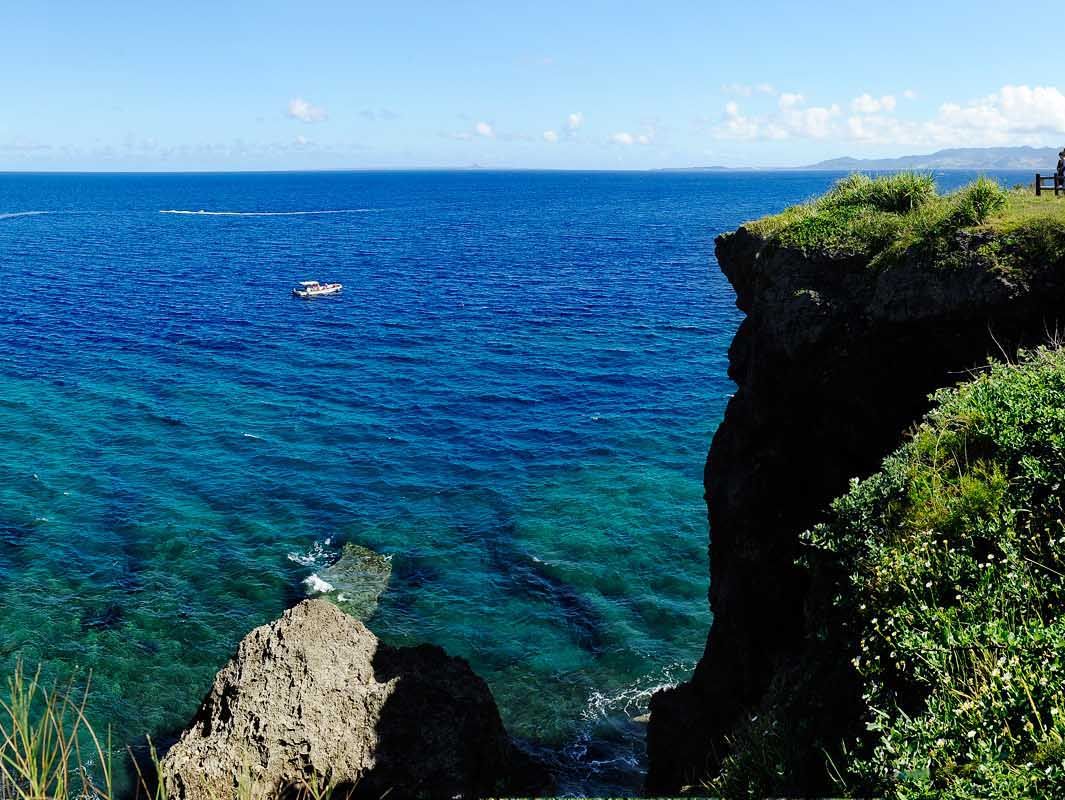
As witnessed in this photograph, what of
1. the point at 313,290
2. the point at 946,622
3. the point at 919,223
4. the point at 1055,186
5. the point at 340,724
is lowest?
the point at 340,724

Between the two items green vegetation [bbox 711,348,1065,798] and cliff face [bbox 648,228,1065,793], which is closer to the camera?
green vegetation [bbox 711,348,1065,798]

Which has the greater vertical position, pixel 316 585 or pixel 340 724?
pixel 340 724

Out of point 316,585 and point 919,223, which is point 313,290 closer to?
point 316,585

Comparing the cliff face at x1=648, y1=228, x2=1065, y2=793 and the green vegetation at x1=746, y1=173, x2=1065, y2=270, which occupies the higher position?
the green vegetation at x1=746, y1=173, x2=1065, y2=270

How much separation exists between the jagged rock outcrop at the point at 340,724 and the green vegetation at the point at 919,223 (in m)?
15.3

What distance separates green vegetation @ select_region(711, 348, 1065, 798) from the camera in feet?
28.5

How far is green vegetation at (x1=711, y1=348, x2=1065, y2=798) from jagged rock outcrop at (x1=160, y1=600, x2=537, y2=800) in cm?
961

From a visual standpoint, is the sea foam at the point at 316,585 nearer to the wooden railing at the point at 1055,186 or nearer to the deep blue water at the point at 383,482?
the deep blue water at the point at 383,482

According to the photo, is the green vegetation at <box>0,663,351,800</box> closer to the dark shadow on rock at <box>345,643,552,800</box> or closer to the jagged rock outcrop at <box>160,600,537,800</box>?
the jagged rock outcrop at <box>160,600,537,800</box>

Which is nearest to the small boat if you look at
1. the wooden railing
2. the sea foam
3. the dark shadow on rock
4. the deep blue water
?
the deep blue water

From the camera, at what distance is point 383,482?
41.9 metres

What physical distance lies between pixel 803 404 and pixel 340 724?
14264 millimetres

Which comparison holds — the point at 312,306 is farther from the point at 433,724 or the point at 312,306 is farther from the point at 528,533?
the point at 433,724

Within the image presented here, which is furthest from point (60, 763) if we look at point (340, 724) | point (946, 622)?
point (340, 724)
